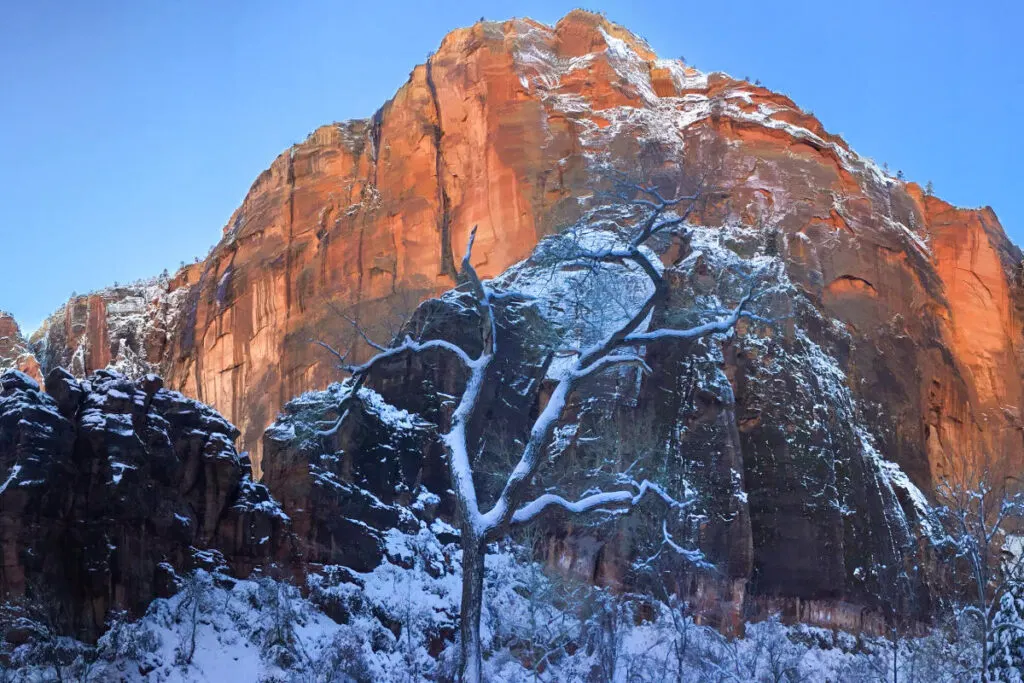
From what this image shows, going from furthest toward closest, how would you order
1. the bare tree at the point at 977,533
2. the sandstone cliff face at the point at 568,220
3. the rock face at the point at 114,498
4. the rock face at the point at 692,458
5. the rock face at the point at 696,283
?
the sandstone cliff face at the point at 568,220, the rock face at the point at 696,283, the rock face at the point at 692,458, the bare tree at the point at 977,533, the rock face at the point at 114,498

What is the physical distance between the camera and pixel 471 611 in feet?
55.7

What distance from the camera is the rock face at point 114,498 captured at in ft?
68.7

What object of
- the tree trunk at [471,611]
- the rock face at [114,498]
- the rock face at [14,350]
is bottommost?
the tree trunk at [471,611]

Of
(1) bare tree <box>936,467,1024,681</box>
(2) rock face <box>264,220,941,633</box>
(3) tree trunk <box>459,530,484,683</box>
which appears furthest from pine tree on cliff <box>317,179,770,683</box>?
(2) rock face <box>264,220,941,633</box>

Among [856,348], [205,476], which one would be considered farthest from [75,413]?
[856,348]

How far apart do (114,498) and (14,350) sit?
130ft

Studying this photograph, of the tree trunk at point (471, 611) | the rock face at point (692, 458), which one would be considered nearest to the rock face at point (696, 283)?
the rock face at point (692, 458)

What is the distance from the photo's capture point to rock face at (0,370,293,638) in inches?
825

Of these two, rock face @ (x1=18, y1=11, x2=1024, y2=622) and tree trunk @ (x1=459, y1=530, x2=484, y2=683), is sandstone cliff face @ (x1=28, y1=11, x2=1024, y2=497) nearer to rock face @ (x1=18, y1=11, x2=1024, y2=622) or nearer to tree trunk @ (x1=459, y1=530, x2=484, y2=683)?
rock face @ (x1=18, y1=11, x2=1024, y2=622)

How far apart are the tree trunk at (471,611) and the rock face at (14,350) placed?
40.7 m

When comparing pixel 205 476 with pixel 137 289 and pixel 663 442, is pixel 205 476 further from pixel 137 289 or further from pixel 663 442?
pixel 137 289

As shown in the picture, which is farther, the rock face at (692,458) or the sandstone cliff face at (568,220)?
the sandstone cliff face at (568,220)

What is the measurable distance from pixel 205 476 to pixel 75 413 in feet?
10.7

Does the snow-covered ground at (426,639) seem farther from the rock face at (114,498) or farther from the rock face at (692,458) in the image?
the rock face at (692,458)
